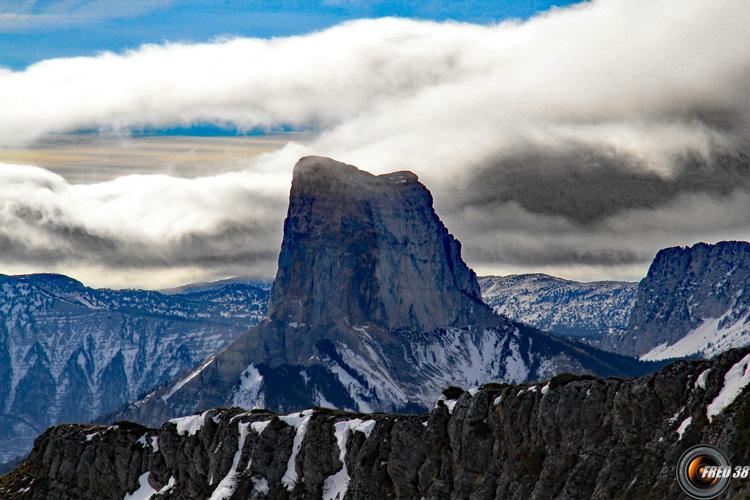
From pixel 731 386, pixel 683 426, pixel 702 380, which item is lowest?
pixel 683 426

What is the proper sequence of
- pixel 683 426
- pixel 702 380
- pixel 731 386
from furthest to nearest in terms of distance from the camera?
1. pixel 702 380
2. pixel 683 426
3. pixel 731 386

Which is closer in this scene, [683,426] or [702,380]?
[683,426]

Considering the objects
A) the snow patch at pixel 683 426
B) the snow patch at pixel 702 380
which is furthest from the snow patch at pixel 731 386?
the snow patch at pixel 702 380

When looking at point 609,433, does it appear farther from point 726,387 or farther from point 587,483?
point 726,387

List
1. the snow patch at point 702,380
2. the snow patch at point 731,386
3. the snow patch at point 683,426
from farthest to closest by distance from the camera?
the snow patch at point 702,380 → the snow patch at point 683,426 → the snow patch at point 731,386

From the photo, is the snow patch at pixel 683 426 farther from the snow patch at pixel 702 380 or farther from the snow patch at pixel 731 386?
the snow patch at pixel 702 380

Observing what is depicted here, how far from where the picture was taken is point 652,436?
186 metres

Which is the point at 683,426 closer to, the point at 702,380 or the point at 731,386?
the point at 702,380

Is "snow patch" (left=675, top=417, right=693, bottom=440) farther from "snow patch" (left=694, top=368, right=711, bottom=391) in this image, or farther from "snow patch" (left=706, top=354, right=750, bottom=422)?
"snow patch" (left=694, top=368, right=711, bottom=391)

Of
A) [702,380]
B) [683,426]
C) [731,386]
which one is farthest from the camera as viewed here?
[702,380]

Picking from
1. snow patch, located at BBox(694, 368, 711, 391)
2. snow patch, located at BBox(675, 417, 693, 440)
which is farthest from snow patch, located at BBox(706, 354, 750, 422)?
snow patch, located at BBox(694, 368, 711, 391)

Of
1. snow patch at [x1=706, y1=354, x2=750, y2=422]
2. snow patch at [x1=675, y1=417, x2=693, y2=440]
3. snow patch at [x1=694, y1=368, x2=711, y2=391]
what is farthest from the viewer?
snow patch at [x1=694, y1=368, x2=711, y2=391]

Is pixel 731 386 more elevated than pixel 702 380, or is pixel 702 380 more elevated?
pixel 702 380

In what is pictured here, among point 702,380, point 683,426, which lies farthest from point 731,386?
point 683,426
